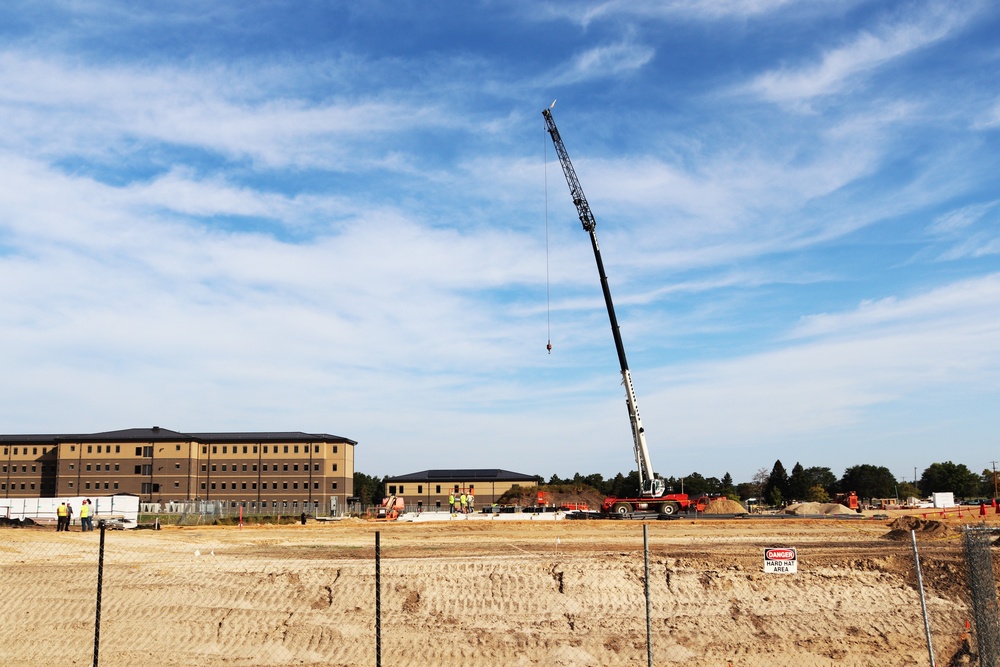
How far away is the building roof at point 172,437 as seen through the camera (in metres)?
104

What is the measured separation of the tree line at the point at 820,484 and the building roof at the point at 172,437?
1425 inches

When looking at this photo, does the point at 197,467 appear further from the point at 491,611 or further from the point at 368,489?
the point at 491,611

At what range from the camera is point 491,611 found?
21141mm

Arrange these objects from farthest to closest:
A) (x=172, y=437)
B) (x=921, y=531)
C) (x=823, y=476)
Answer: (x=823, y=476)
(x=172, y=437)
(x=921, y=531)

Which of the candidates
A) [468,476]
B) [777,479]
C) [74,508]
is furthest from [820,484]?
[74,508]

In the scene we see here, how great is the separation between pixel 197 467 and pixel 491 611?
3638 inches

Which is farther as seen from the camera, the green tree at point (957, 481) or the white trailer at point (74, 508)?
the green tree at point (957, 481)

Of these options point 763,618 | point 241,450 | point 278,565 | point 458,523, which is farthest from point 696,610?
point 241,450

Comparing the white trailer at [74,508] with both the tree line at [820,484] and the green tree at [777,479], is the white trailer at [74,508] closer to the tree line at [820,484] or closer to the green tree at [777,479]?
the tree line at [820,484]

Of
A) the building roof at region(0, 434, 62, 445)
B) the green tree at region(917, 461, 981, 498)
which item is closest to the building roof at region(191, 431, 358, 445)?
the building roof at region(0, 434, 62, 445)

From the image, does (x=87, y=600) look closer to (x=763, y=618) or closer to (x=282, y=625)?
(x=282, y=625)

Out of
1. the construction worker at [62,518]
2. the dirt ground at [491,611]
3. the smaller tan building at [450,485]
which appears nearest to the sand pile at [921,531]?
the dirt ground at [491,611]

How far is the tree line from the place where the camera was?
140 metres

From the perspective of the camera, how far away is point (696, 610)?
21.1 metres
